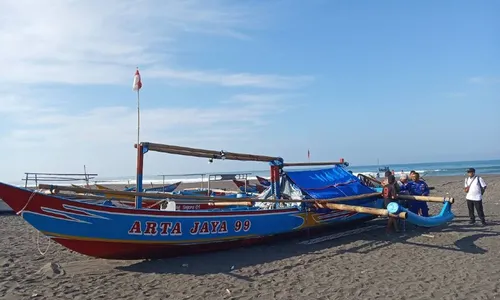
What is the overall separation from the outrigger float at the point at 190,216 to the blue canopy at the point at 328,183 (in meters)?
0.03

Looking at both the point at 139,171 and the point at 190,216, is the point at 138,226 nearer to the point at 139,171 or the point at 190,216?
the point at 190,216

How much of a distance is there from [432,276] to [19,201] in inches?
254

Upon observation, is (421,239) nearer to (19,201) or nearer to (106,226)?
(106,226)

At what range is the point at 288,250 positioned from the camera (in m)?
9.18

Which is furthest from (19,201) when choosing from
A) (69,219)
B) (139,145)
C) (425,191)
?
(425,191)

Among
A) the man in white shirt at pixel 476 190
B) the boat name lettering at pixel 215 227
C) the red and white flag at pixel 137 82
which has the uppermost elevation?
the red and white flag at pixel 137 82

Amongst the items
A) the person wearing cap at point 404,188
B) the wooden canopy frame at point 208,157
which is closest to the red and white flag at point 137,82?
the wooden canopy frame at point 208,157

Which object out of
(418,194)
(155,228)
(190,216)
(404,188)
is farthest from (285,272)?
(418,194)

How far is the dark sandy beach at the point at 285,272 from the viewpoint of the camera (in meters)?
6.17

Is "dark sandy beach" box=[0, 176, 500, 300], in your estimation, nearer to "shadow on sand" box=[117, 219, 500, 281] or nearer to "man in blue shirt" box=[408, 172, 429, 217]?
"shadow on sand" box=[117, 219, 500, 281]

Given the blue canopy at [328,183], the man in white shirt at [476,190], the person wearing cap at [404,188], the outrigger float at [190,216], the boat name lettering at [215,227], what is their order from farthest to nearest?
1. the person wearing cap at [404,188]
2. the man in white shirt at [476,190]
3. the blue canopy at [328,183]
4. the boat name lettering at [215,227]
5. the outrigger float at [190,216]

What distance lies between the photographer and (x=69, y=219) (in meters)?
6.93

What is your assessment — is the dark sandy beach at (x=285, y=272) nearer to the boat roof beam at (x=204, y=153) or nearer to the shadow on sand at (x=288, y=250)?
the shadow on sand at (x=288, y=250)

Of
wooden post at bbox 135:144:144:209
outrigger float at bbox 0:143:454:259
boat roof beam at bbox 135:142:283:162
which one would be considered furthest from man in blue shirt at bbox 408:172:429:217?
wooden post at bbox 135:144:144:209
